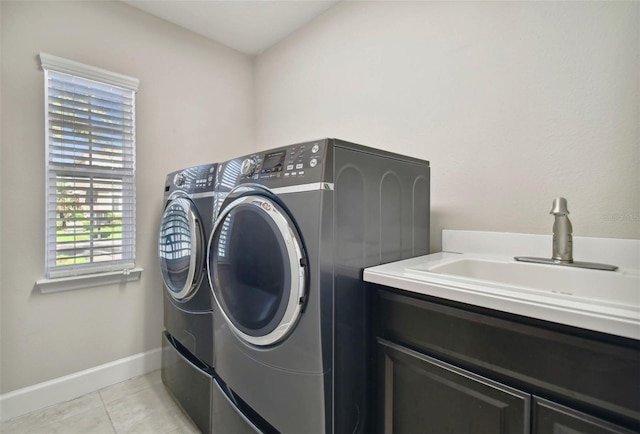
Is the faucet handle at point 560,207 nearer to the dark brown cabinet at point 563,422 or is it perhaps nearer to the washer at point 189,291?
the dark brown cabinet at point 563,422

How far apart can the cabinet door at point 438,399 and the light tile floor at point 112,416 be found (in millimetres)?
1139

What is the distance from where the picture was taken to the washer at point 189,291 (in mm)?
1402

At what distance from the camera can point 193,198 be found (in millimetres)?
1522

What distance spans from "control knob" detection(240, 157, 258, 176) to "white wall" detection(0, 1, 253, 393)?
1290mm

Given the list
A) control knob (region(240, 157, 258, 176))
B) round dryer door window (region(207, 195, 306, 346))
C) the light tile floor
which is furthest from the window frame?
control knob (region(240, 157, 258, 176))

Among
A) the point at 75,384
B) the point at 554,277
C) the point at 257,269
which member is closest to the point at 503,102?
the point at 554,277

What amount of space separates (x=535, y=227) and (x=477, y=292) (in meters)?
0.71

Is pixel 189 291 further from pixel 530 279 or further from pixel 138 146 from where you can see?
pixel 530 279

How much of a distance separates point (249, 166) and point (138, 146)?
4.47ft

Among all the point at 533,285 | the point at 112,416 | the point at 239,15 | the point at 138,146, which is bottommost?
the point at 112,416

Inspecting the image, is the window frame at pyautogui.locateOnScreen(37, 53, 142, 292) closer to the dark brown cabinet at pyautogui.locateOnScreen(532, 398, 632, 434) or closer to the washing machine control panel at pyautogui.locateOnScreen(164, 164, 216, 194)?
the washing machine control panel at pyautogui.locateOnScreen(164, 164, 216, 194)

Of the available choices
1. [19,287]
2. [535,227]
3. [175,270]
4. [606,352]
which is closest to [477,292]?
[606,352]

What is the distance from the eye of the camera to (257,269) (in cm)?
107

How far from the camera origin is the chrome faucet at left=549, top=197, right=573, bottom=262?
1.01 metres
